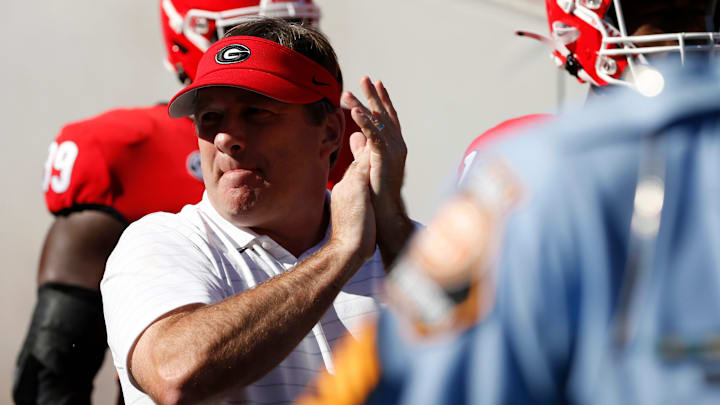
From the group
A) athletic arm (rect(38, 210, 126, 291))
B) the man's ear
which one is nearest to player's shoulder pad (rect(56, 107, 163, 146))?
athletic arm (rect(38, 210, 126, 291))

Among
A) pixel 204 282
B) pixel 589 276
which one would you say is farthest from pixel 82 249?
pixel 589 276

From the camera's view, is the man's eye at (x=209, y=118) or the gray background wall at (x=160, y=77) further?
the gray background wall at (x=160, y=77)

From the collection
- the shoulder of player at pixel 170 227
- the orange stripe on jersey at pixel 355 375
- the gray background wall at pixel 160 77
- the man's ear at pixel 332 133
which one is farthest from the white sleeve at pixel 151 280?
the gray background wall at pixel 160 77

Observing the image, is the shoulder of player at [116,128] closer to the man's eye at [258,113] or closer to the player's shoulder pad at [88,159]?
the player's shoulder pad at [88,159]

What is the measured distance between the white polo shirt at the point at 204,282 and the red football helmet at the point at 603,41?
2.31ft

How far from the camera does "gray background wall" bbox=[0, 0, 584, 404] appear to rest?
169 inches

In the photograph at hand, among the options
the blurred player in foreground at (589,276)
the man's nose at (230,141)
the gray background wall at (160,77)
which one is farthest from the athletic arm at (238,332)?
the gray background wall at (160,77)

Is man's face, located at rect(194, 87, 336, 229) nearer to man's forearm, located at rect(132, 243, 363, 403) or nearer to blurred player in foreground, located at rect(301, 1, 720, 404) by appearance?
man's forearm, located at rect(132, 243, 363, 403)

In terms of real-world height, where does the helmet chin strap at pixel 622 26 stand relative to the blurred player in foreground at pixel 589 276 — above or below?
above

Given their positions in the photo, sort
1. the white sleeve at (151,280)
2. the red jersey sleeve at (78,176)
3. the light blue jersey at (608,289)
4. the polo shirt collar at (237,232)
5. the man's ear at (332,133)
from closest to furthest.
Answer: the light blue jersey at (608,289) → the white sleeve at (151,280) → the polo shirt collar at (237,232) → the man's ear at (332,133) → the red jersey sleeve at (78,176)

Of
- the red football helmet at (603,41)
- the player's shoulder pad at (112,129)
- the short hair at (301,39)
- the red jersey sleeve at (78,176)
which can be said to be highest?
the red football helmet at (603,41)

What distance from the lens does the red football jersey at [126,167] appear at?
2.97m

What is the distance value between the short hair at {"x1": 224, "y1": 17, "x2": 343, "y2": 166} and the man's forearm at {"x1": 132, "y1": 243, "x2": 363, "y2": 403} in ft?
1.92

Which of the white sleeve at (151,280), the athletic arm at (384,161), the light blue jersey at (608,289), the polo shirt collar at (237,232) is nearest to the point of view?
the light blue jersey at (608,289)
